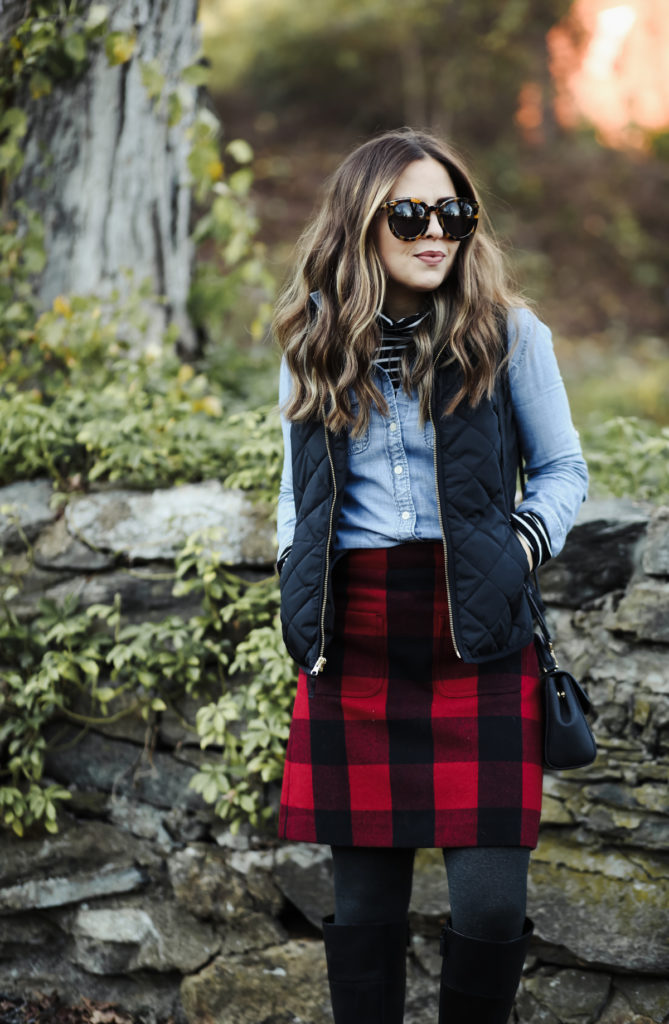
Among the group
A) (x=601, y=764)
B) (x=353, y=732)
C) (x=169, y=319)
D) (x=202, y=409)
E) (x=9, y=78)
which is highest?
(x=9, y=78)

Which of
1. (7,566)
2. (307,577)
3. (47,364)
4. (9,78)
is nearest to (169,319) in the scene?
(47,364)

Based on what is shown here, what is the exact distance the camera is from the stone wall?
2.53m

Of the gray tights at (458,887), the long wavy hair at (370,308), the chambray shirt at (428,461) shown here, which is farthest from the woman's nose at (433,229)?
the gray tights at (458,887)

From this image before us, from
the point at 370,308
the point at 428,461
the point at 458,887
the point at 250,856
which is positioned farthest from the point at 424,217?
the point at 250,856

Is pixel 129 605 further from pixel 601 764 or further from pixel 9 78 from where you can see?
pixel 9 78

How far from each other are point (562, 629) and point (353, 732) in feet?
3.45

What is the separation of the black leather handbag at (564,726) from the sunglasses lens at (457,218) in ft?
3.10

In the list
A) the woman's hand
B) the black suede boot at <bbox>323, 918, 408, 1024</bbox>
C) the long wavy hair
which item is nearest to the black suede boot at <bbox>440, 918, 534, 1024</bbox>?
the black suede boot at <bbox>323, 918, 408, 1024</bbox>

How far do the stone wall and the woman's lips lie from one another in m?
1.12

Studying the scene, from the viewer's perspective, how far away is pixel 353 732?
199 cm

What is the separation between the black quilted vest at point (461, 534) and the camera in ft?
6.04

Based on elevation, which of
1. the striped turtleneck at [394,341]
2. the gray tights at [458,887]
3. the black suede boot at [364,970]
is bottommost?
the black suede boot at [364,970]

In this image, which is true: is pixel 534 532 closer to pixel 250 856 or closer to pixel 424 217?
pixel 424 217

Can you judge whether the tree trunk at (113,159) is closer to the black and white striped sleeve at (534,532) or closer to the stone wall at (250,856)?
the stone wall at (250,856)
